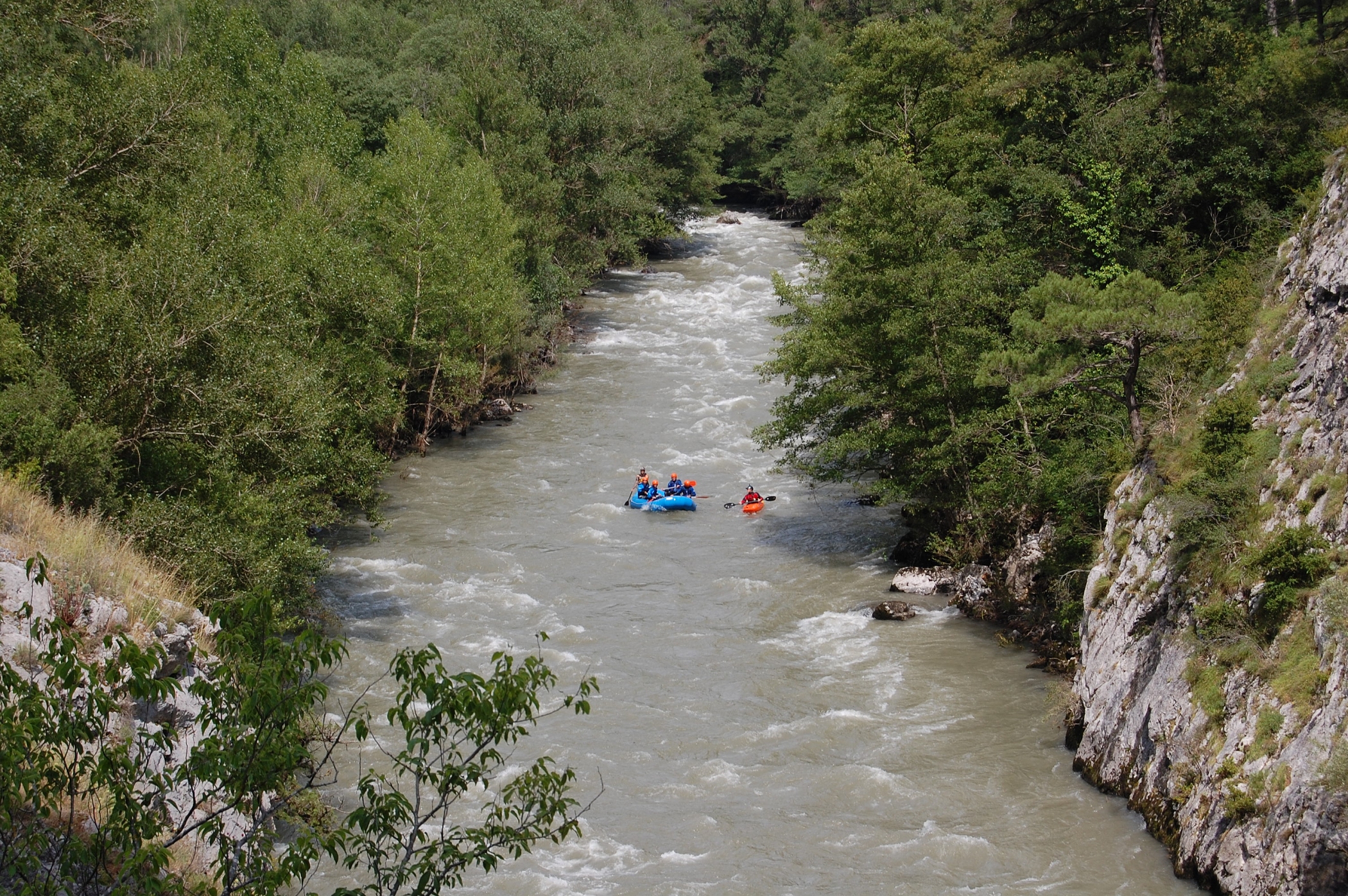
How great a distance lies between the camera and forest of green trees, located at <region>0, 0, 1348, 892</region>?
15.9 m

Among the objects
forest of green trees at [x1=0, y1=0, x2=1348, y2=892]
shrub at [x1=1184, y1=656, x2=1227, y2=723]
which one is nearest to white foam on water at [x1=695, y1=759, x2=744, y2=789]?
forest of green trees at [x1=0, y1=0, x2=1348, y2=892]

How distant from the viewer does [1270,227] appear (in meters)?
21.2

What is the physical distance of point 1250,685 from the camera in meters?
12.2

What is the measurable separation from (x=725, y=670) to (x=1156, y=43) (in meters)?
18.2

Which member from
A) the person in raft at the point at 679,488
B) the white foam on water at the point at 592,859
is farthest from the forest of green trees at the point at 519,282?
the person in raft at the point at 679,488

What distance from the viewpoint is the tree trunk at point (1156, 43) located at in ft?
85.4

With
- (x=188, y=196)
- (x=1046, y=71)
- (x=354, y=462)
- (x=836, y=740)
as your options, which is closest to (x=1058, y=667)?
(x=836, y=740)

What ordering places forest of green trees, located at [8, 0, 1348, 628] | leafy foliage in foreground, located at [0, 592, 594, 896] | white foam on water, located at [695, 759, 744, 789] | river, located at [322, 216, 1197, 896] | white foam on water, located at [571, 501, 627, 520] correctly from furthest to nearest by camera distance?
white foam on water, located at [571, 501, 627, 520] → forest of green trees, located at [8, 0, 1348, 628] → white foam on water, located at [695, 759, 744, 789] → river, located at [322, 216, 1197, 896] → leafy foliage in foreground, located at [0, 592, 594, 896]

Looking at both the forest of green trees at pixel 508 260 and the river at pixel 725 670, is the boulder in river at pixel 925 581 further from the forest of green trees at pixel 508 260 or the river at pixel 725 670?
the forest of green trees at pixel 508 260

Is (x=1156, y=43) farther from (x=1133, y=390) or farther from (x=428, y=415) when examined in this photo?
(x=428, y=415)

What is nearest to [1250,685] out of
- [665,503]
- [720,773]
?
[720,773]

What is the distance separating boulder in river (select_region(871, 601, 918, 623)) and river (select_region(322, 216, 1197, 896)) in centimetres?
18

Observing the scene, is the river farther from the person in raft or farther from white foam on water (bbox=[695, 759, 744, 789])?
the person in raft

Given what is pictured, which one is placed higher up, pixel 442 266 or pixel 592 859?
pixel 442 266
